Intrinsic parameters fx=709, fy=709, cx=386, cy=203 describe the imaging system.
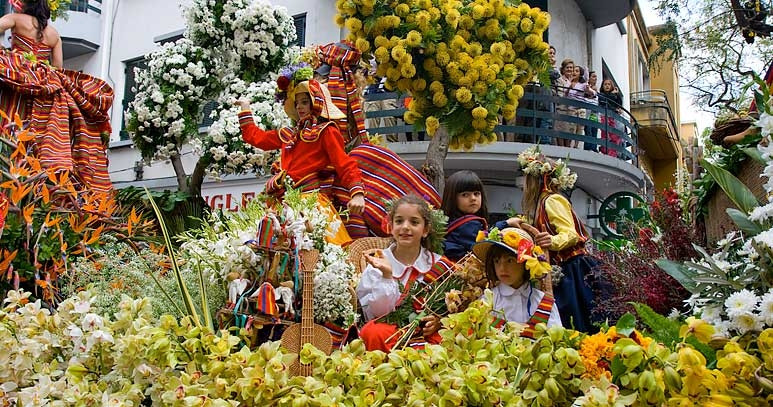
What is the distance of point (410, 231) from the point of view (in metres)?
3.47

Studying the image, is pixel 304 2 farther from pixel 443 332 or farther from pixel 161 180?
pixel 443 332

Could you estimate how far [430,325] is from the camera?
289 centimetres

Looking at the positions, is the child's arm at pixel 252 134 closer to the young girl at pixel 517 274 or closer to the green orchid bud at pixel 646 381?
the young girl at pixel 517 274

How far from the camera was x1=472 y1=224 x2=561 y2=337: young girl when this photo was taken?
3.04m

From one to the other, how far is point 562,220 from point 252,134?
7.03 ft

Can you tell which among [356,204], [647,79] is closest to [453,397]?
[356,204]

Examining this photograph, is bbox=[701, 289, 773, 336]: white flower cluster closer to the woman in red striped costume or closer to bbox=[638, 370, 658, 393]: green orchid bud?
bbox=[638, 370, 658, 393]: green orchid bud

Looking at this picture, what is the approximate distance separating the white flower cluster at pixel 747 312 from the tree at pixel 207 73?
6.66 m

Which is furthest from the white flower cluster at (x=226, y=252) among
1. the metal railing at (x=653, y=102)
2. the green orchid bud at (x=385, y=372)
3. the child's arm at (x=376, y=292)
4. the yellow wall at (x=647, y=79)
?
the yellow wall at (x=647, y=79)

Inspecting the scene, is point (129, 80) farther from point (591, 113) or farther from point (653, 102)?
point (653, 102)

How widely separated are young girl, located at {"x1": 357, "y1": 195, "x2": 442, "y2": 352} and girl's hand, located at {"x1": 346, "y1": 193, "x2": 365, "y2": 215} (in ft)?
1.33

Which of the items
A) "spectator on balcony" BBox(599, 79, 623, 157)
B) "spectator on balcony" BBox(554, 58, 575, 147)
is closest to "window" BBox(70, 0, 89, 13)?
"spectator on balcony" BBox(554, 58, 575, 147)

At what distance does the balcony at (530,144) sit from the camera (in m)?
10.1

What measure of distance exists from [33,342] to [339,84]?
2.92 metres
